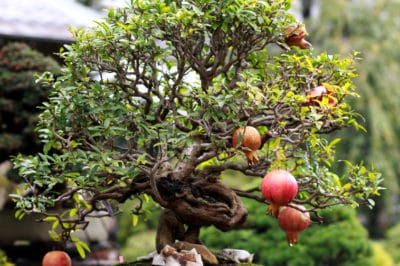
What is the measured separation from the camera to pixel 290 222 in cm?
234

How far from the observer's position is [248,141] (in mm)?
2365

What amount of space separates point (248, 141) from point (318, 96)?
1.08 feet

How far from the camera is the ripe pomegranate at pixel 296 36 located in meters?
2.58

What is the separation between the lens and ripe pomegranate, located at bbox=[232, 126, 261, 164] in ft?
7.75

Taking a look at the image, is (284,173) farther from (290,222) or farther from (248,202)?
(248,202)

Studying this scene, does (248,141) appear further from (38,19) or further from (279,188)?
(38,19)

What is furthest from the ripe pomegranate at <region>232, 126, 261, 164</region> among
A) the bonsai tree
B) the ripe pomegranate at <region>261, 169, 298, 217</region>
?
the ripe pomegranate at <region>261, 169, 298, 217</region>

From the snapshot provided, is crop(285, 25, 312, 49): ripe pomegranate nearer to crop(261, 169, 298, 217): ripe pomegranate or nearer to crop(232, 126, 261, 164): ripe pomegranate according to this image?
crop(232, 126, 261, 164): ripe pomegranate

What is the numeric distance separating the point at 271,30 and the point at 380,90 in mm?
8042

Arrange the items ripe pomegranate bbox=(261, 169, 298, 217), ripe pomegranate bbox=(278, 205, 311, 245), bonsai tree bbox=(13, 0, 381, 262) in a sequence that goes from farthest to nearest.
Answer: bonsai tree bbox=(13, 0, 381, 262) → ripe pomegranate bbox=(278, 205, 311, 245) → ripe pomegranate bbox=(261, 169, 298, 217)

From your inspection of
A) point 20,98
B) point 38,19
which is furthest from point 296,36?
point 38,19

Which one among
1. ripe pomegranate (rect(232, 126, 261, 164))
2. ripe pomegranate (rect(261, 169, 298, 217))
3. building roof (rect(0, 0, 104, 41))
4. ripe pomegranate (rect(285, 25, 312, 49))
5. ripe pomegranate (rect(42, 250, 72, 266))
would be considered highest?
ripe pomegranate (rect(285, 25, 312, 49))

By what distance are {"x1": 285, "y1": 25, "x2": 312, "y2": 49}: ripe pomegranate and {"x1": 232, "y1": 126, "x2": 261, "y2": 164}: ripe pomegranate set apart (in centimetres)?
46

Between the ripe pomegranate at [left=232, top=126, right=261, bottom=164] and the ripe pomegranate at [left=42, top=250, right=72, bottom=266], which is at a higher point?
the ripe pomegranate at [left=232, top=126, right=261, bottom=164]
